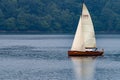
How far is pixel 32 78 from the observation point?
91.6m

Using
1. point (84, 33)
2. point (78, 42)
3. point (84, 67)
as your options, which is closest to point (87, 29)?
point (84, 33)

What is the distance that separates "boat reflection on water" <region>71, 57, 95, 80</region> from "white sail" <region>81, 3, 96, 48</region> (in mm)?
3819

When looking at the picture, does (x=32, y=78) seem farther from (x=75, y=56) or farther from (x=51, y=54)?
(x=51, y=54)

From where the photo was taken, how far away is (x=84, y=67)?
108 metres

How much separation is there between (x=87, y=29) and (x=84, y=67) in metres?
18.1

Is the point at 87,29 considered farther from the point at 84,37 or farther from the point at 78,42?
the point at 78,42

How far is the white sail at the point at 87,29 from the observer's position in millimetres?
124812

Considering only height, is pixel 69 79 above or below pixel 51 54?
above

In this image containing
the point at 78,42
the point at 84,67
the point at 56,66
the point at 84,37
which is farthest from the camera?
the point at 84,37

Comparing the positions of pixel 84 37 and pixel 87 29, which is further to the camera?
pixel 84 37

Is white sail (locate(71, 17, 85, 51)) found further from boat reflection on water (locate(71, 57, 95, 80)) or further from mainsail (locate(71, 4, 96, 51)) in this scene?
boat reflection on water (locate(71, 57, 95, 80))

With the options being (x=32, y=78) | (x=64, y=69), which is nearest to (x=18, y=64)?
(x=64, y=69)

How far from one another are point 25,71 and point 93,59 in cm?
2427

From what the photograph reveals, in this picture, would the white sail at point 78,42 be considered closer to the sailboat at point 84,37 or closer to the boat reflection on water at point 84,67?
the sailboat at point 84,37
